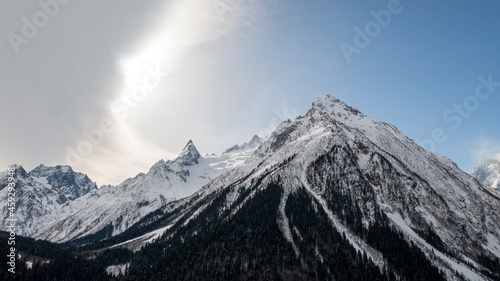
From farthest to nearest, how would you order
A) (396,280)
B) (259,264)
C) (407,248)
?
(407,248)
(259,264)
(396,280)

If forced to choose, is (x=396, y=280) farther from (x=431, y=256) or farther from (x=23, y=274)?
(x=23, y=274)

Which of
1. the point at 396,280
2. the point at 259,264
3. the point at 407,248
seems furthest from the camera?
the point at 407,248

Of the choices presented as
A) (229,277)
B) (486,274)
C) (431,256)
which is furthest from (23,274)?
(486,274)

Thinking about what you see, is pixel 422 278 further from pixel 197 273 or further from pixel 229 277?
pixel 197 273

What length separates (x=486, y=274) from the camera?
19038 centimetres

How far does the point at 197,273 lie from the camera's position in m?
180

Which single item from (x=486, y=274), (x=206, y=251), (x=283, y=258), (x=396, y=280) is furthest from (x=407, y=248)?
(x=206, y=251)

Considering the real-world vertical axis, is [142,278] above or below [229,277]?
above

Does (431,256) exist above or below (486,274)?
above

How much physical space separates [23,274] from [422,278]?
773 ft

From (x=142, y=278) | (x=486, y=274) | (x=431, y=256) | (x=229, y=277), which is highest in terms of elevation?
(x=142, y=278)

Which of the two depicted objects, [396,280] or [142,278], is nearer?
[396,280]

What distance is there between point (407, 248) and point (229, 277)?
114m

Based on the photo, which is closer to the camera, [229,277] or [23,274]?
[229,277]
